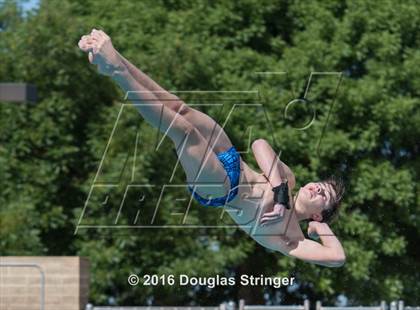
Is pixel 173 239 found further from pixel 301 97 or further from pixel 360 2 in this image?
pixel 360 2

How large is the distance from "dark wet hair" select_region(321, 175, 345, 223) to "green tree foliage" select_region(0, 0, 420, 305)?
649 centimetres

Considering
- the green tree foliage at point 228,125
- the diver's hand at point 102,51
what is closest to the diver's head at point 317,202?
Answer: the diver's hand at point 102,51

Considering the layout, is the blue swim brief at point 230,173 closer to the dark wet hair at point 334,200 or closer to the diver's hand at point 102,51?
the dark wet hair at point 334,200

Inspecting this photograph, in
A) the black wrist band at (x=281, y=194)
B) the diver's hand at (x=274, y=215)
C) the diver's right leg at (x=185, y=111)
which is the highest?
the diver's right leg at (x=185, y=111)

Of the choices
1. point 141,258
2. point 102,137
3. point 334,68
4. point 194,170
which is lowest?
point 141,258

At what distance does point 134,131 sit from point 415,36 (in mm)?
4322

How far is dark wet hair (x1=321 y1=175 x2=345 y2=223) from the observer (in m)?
10.2

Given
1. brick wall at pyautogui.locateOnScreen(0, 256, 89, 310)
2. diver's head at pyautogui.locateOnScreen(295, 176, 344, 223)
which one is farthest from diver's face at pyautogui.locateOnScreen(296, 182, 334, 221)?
brick wall at pyautogui.locateOnScreen(0, 256, 89, 310)

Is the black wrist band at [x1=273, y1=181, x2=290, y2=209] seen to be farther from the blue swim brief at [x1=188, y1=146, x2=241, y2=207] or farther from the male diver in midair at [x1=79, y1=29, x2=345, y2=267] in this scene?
the blue swim brief at [x1=188, y1=146, x2=241, y2=207]

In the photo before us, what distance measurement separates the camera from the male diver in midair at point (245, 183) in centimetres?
972

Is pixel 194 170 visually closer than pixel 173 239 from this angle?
Yes

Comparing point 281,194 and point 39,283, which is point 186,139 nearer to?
point 281,194

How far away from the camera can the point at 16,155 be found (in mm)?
18422

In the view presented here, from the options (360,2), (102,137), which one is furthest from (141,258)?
(360,2)
